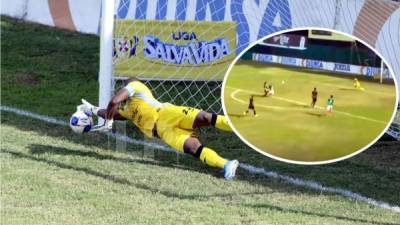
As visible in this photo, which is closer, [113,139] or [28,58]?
[113,139]

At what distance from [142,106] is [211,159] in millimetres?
831

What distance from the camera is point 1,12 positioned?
1410 cm

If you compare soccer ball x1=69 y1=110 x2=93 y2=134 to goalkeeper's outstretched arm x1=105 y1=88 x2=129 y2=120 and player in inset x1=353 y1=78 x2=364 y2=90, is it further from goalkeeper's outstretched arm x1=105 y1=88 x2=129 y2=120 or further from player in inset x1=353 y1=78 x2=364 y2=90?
player in inset x1=353 y1=78 x2=364 y2=90

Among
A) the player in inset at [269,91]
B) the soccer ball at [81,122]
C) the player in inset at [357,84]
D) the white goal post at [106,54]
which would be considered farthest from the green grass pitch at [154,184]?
the player in inset at [357,84]

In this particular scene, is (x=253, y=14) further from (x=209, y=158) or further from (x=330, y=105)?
(x=330, y=105)

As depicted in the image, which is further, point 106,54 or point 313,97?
point 106,54

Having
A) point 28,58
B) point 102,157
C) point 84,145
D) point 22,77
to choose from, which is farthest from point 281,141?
point 28,58

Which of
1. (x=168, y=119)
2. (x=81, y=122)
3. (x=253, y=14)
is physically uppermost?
(x=253, y=14)

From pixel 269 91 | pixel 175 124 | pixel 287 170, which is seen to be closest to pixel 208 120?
pixel 175 124

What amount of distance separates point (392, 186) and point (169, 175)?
1.76 m

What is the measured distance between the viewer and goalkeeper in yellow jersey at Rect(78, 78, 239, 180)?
622 cm

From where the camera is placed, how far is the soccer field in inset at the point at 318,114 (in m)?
4.05

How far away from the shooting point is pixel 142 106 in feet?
21.4

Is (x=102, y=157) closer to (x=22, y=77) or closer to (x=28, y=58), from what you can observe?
(x=22, y=77)
